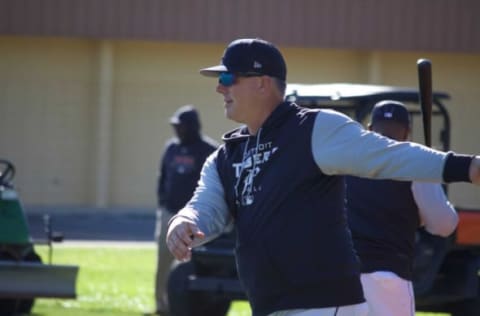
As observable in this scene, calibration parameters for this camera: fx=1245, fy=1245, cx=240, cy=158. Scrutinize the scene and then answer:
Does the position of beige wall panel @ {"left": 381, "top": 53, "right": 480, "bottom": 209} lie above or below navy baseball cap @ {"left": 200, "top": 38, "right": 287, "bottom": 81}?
below

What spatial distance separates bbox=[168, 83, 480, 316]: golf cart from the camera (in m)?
9.17

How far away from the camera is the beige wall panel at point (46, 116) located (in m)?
23.4

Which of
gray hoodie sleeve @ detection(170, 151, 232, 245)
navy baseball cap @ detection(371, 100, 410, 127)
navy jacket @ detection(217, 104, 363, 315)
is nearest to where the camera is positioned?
navy jacket @ detection(217, 104, 363, 315)

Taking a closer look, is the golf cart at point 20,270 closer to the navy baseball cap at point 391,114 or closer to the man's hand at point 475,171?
the navy baseball cap at point 391,114

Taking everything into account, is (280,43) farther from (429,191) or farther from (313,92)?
(429,191)

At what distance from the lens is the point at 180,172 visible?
11.5 metres

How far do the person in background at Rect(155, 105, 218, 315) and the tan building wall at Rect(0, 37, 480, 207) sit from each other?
11.7 meters

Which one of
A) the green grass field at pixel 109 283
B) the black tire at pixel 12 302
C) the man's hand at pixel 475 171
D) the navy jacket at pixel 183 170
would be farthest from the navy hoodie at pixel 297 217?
the green grass field at pixel 109 283

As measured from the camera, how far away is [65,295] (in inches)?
396

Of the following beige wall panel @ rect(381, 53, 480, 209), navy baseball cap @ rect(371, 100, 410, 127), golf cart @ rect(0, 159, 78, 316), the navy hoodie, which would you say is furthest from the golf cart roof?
beige wall panel @ rect(381, 53, 480, 209)

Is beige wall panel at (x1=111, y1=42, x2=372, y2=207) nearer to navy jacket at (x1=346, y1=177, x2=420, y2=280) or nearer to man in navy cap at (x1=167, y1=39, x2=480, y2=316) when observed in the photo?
navy jacket at (x1=346, y1=177, x2=420, y2=280)

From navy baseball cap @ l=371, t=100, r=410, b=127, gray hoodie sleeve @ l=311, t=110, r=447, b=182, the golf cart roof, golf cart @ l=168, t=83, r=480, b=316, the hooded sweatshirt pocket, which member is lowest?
golf cart @ l=168, t=83, r=480, b=316

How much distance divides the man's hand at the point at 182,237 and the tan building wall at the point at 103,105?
741 inches

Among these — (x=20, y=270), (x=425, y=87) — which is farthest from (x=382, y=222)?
(x=20, y=270)
